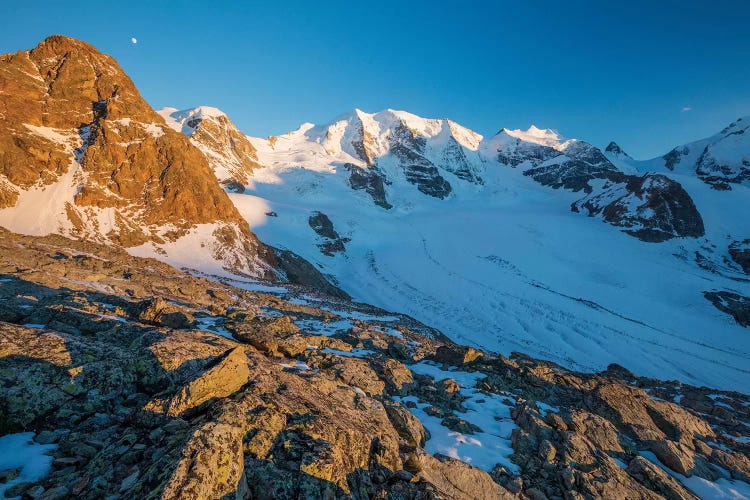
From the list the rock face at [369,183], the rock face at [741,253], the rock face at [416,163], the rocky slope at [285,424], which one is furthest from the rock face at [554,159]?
the rocky slope at [285,424]

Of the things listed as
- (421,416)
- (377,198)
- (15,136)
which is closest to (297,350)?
(421,416)

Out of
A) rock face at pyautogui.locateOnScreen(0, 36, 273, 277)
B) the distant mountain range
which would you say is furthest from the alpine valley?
the distant mountain range

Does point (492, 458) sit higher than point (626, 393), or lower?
higher

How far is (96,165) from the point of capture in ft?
138

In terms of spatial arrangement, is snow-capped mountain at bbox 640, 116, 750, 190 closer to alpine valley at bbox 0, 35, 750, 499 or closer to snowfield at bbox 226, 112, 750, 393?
alpine valley at bbox 0, 35, 750, 499

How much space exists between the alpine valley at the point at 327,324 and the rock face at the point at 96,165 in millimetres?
274

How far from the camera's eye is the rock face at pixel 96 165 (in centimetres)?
3788

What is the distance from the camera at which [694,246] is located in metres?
79.0

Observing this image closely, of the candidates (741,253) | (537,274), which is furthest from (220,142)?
(741,253)

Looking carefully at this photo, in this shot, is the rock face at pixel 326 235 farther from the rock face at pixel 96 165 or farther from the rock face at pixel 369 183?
the rock face at pixel 369 183

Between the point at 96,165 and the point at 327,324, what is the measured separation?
127ft

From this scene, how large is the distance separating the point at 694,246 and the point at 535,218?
109 feet

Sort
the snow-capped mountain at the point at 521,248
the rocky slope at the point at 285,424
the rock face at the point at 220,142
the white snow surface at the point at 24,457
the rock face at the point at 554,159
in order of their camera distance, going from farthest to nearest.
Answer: the rock face at the point at 554,159 < the rock face at the point at 220,142 < the snow-capped mountain at the point at 521,248 < the rocky slope at the point at 285,424 < the white snow surface at the point at 24,457

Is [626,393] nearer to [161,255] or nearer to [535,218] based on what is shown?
[161,255]
